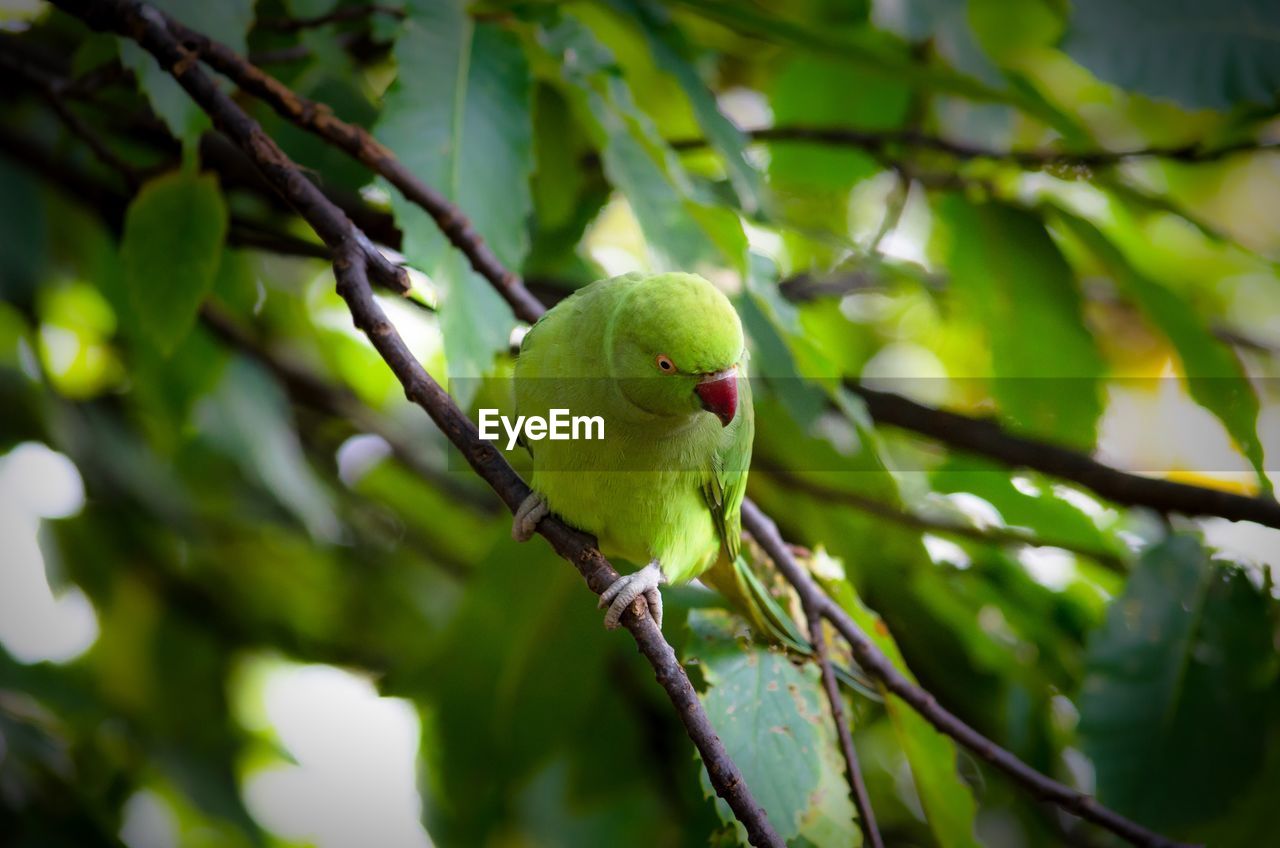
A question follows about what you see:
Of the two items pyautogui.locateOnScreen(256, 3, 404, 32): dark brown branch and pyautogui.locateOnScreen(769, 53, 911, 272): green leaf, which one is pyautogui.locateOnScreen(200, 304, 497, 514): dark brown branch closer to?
pyautogui.locateOnScreen(256, 3, 404, 32): dark brown branch

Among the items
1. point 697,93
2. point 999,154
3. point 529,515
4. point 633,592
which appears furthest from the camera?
point 999,154

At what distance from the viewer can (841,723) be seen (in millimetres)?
1880

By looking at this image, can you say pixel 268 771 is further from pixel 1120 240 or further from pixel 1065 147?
pixel 1120 240

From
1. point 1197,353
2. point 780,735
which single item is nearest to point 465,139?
point 780,735

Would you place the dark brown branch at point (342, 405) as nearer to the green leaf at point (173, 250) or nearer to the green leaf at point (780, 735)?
the green leaf at point (173, 250)

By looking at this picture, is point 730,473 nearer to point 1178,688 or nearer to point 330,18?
point 330,18

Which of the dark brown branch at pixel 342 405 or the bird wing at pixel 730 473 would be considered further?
the dark brown branch at pixel 342 405

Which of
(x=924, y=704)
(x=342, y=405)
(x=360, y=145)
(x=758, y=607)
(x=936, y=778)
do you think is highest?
(x=360, y=145)

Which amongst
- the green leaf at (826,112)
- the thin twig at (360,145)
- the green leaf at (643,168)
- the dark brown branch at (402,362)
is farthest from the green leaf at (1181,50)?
the dark brown branch at (402,362)

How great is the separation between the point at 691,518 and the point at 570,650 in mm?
1029

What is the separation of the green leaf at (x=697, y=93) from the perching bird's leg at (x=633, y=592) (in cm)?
99

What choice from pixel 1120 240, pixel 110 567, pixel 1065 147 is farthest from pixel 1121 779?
pixel 110 567

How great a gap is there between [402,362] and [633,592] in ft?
1.84

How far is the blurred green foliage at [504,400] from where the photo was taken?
7.11 ft
